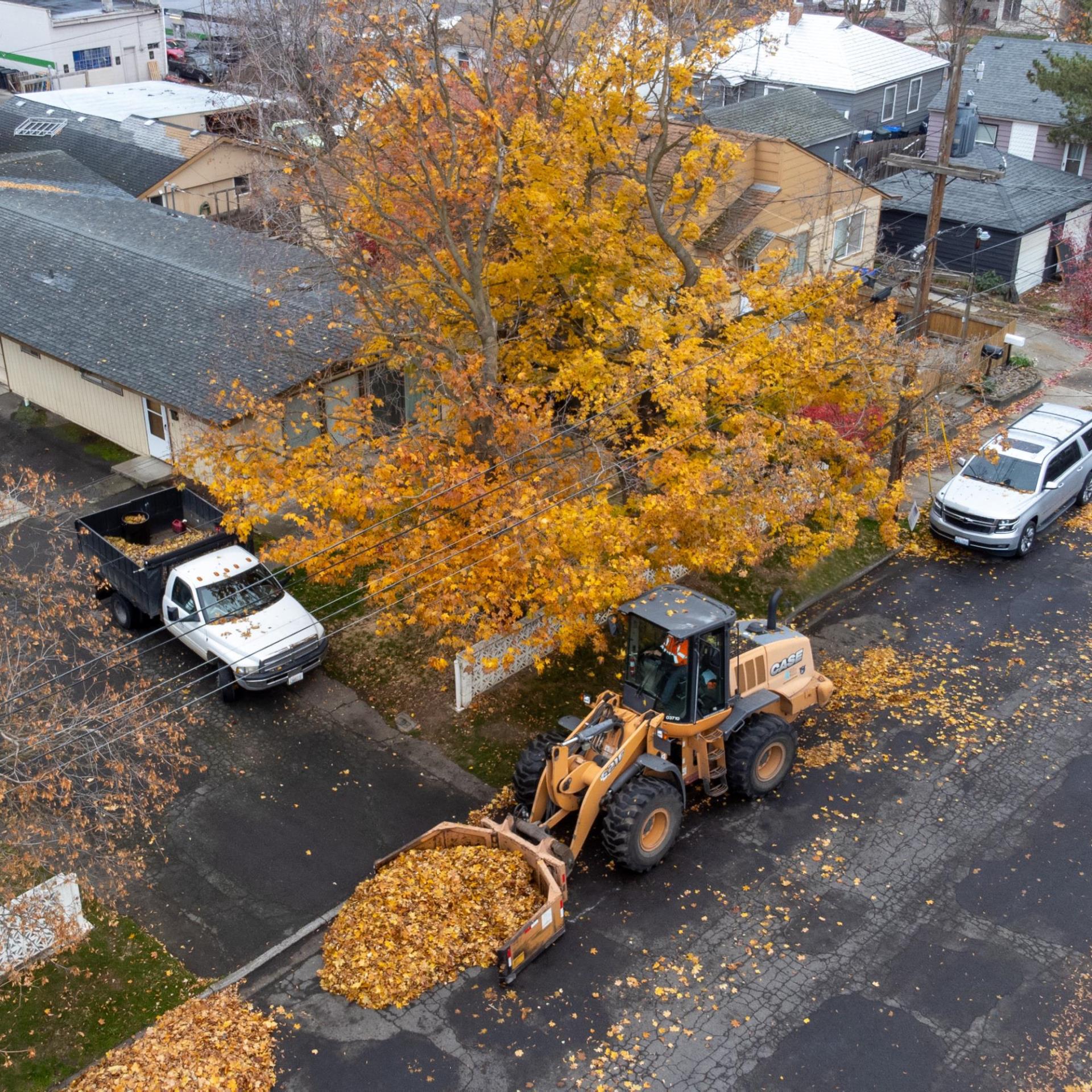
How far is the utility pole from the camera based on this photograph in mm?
19703

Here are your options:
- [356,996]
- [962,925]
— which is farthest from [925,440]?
[356,996]

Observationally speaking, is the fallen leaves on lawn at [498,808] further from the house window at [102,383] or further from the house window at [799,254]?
the house window at [799,254]

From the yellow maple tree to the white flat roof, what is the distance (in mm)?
21731

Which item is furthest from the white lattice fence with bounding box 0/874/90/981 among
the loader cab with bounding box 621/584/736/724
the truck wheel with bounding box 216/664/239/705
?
the loader cab with bounding box 621/584/736/724

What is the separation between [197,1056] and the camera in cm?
1156

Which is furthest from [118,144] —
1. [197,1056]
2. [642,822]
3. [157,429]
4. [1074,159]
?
[197,1056]

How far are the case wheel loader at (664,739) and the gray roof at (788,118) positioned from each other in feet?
69.3

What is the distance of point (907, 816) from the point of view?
1580 centimetres

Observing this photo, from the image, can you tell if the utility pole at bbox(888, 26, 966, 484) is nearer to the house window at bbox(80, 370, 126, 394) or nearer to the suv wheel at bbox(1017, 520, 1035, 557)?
the suv wheel at bbox(1017, 520, 1035, 557)

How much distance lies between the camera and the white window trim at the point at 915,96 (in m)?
45.8

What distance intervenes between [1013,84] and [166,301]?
1340 inches

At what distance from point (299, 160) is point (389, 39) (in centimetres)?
365

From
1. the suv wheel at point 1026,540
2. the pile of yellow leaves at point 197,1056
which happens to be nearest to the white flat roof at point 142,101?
the suv wheel at point 1026,540

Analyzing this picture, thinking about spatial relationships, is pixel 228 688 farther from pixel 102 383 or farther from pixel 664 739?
pixel 102 383
